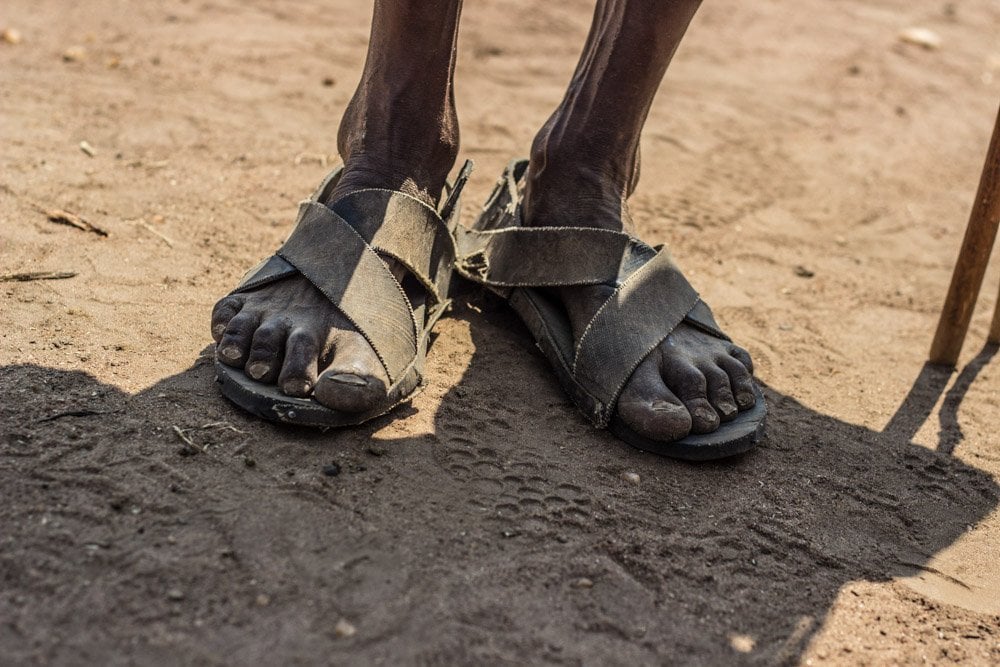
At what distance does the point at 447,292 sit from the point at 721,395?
71cm

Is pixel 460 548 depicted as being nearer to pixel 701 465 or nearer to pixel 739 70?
pixel 701 465

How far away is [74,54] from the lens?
376cm

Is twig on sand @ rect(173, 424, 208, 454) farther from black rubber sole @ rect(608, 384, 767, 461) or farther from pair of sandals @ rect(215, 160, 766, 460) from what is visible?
black rubber sole @ rect(608, 384, 767, 461)

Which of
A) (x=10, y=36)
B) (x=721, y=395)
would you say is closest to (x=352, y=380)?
(x=721, y=395)

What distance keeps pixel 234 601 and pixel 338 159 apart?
2059 millimetres

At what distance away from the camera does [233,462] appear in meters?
1.80

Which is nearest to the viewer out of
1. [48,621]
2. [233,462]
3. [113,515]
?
[48,621]

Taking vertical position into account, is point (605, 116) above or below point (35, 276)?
above

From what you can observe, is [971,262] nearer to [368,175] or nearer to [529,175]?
[529,175]

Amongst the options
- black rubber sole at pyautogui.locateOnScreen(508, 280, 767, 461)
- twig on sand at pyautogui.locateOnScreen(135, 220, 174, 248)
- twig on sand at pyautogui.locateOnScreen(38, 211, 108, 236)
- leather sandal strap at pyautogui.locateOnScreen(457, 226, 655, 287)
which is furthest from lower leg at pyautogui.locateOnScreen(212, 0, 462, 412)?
twig on sand at pyautogui.locateOnScreen(38, 211, 108, 236)

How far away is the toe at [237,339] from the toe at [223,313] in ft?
0.08

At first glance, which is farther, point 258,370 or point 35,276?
point 35,276

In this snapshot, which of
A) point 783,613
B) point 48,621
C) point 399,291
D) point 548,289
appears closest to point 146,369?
point 399,291

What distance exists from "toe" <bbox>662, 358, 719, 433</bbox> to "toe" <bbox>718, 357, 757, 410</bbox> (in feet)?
0.25
